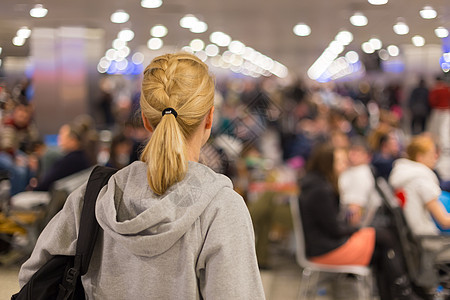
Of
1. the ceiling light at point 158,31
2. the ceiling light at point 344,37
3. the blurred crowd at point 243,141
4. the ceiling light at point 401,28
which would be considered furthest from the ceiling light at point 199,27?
the ceiling light at point 401,28

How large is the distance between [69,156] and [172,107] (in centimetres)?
329

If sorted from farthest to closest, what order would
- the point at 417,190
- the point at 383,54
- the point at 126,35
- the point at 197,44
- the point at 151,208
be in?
the point at 197,44 < the point at 126,35 < the point at 417,190 < the point at 383,54 < the point at 151,208

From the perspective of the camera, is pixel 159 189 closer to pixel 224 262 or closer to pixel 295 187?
pixel 224 262

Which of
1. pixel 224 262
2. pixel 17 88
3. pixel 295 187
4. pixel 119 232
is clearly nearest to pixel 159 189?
pixel 119 232

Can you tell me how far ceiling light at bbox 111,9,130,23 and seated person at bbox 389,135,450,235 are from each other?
2.12 metres

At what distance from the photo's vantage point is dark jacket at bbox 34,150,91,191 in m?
4.19

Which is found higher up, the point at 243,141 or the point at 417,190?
the point at 417,190

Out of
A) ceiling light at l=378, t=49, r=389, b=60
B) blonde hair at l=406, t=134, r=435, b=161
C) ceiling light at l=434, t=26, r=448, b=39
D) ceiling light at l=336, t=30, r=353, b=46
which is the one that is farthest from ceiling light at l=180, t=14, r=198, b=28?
blonde hair at l=406, t=134, r=435, b=161

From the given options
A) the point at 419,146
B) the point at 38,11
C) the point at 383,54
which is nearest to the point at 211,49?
the point at 383,54

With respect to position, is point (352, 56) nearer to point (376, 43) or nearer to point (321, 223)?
point (376, 43)

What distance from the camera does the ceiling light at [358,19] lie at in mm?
3195

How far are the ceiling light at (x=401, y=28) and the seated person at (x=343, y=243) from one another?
140 cm

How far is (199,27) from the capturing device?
382cm

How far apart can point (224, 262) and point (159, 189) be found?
9.8 inches
